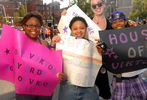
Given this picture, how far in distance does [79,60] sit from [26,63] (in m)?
0.51

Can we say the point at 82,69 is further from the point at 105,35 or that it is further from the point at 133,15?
A: the point at 133,15

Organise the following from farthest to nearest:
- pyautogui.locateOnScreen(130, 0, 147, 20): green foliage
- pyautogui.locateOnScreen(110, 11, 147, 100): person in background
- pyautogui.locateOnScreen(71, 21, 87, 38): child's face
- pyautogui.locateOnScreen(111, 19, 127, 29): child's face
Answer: pyautogui.locateOnScreen(130, 0, 147, 20): green foliage → pyautogui.locateOnScreen(111, 19, 127, 29): child's face → pyautogui.locateOnScreen(110, 11, 147, 100): person in background → pyautogui.locateOnScreen(71, 21, 87, 38): child's face

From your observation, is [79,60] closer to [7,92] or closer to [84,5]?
[7,92]

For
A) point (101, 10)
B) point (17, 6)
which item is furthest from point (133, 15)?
point (17, 6)

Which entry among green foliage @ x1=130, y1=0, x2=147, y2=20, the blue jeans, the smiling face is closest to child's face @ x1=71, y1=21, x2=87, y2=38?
the blue jeans

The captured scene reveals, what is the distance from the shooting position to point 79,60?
57.1 inches

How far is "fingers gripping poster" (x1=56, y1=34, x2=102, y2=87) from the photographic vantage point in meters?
1.46

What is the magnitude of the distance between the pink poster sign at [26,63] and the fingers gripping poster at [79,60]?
82 millimetres

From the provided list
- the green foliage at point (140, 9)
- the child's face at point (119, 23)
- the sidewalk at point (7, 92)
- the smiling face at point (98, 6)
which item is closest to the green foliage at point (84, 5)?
the sidewalk at point (7, 92)

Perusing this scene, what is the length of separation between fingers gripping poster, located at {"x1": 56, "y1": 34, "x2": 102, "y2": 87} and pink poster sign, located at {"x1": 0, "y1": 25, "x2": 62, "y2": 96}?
0.27ft

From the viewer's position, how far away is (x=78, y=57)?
1.46 m

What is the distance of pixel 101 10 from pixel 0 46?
1.68 m

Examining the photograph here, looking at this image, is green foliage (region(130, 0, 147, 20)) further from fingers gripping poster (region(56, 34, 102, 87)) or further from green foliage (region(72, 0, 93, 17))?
fingers gripping poster (region(56, 34, 102, 87))

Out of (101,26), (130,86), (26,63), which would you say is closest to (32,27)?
(26,63)
